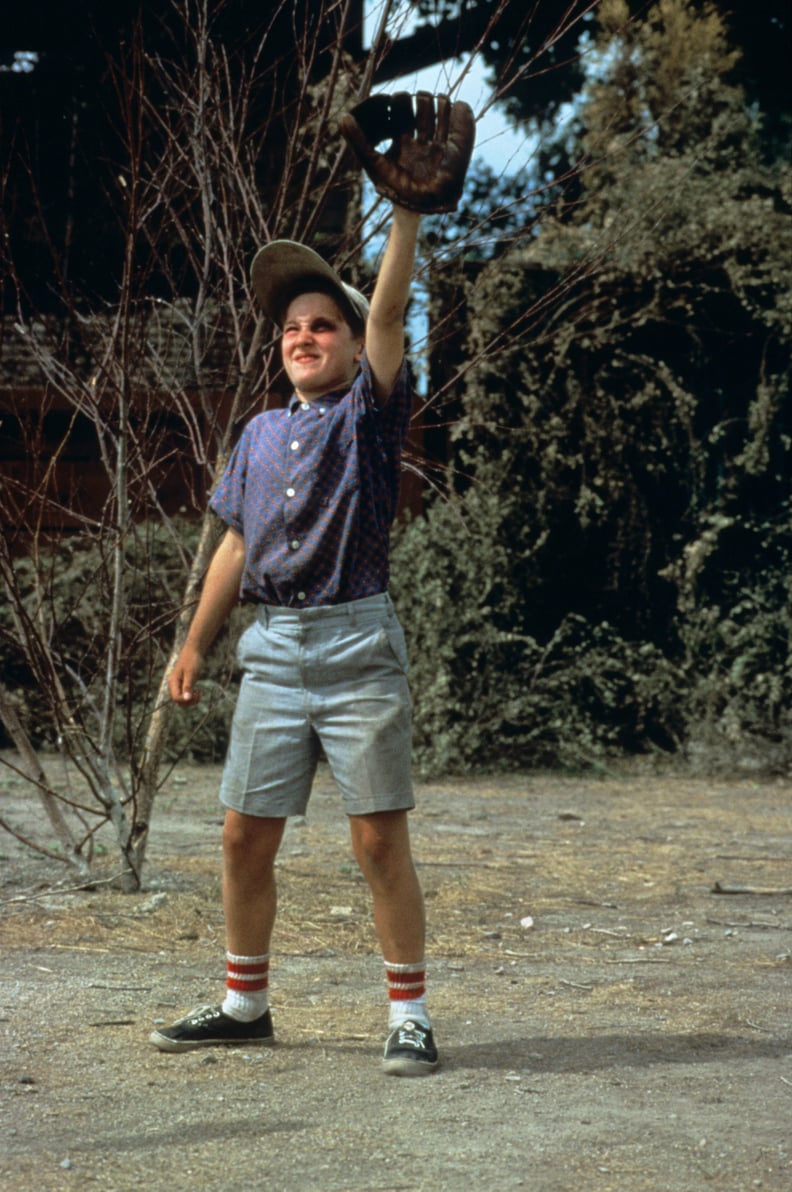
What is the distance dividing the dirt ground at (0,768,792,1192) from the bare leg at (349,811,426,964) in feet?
0.90

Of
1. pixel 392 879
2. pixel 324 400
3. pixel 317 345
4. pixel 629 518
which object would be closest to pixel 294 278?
pixel 317 345

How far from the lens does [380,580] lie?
11.3 feet

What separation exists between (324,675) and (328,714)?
91 millimetres

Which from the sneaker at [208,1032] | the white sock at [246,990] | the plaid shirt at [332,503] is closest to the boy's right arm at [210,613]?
the plaid shirt at [332,503]

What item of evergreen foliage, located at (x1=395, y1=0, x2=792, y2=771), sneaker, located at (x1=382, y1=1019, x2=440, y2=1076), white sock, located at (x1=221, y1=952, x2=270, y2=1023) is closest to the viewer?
sneaker, located at (x1=382, y1=1019, x2=440, y2=1076)

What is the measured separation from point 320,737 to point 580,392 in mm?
5778

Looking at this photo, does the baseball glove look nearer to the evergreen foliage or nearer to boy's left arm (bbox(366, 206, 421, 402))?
boy's left arm (bbox(366, 206, 421, 402))

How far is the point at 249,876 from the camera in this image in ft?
11.4

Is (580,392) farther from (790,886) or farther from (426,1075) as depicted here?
(426,1075)

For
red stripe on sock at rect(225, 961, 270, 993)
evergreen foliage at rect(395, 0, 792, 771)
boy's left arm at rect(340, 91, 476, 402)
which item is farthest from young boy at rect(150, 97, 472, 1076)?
evergreen foliage at rect(395, 0, 792, 771)

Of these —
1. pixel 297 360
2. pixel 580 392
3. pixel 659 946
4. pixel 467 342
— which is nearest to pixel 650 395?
pixel 580 392

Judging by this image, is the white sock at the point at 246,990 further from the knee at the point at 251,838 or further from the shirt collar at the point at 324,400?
the shirt collar at the point at 324,400

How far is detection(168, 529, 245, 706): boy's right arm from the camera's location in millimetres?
3549

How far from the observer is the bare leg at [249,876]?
3465mm
